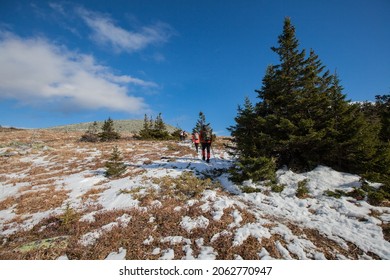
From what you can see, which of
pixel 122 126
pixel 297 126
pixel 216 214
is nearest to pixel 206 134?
pixel 297 126

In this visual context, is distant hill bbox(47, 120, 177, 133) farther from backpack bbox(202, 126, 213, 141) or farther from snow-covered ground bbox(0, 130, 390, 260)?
snow-covered ground bbox(0, 130, 390, 260)

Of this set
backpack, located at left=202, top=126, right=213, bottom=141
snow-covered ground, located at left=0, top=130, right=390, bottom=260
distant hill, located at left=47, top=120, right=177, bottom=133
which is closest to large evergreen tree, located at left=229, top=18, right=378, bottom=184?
snow-covered ground, located at left=0, top=130, right=390, bottom=260

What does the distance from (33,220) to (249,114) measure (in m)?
12.3

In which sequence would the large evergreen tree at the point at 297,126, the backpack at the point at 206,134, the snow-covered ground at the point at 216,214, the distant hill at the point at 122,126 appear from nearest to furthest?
the snow-covered ground at the point at 216,214
the large evergreen tree at the point at 297,126
the backpack at the point at 206,134
the distant hill at the point at 122,126

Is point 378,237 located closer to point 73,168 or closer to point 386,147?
point 386,147

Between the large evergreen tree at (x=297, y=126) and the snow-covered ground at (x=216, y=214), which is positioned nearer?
the snow-covered ground at (x=216, y=214)

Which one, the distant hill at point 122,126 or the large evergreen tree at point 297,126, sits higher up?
the distant hill at point 122,126

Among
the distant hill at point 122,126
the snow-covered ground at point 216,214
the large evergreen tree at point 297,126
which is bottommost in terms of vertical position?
the snow-covered ground at point 216,214

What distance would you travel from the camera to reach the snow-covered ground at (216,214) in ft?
20.9

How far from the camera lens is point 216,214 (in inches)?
331

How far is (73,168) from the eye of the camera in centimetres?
1875

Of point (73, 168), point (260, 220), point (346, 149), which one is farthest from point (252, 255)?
point (73, 168)

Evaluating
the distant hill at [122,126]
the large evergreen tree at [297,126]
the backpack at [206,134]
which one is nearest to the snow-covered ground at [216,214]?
the large evergreen tree at [297,126]

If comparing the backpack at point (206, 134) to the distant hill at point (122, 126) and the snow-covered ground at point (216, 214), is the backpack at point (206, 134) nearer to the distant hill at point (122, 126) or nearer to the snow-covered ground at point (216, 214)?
the snow-covered ground at point (216, 214)
